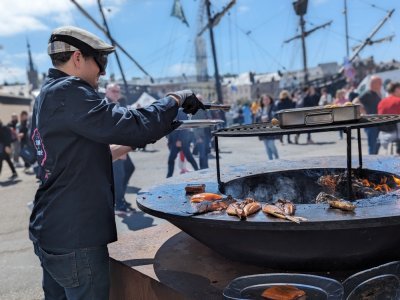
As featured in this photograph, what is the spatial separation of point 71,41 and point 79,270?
43.3 inches

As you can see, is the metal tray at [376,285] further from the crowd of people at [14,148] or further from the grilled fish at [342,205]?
the crowd of people at [14,148]

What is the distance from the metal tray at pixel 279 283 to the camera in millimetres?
1683

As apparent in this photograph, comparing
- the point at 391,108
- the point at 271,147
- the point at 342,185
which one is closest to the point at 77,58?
the point at 342,185

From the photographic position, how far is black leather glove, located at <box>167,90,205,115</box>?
6.81ft

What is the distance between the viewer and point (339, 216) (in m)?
1.78

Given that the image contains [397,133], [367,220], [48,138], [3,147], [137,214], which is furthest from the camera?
[3,147]

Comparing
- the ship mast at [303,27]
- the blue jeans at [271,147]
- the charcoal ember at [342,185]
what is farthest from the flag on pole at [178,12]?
the charcoal ember at [342,185]

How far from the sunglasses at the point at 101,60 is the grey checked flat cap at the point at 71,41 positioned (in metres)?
0.03

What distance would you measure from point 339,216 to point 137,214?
4625 mm

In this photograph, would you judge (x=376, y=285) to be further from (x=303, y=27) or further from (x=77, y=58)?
(x=303, y=27)

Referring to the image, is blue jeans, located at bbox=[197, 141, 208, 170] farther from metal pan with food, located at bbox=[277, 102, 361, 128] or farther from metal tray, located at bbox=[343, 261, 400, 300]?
metal tray, located at bbox=[343, 261, 400, 300]

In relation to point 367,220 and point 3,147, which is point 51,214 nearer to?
point 367,220

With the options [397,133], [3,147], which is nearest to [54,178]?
[397,133]

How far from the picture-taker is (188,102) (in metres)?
2.13
